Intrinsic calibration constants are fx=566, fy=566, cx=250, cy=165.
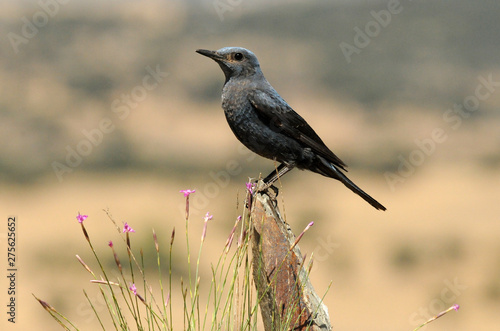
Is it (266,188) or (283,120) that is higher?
(283,120)

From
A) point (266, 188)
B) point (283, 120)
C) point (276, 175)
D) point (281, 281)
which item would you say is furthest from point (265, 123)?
point (281, 281)

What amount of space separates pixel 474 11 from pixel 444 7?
1410 mm

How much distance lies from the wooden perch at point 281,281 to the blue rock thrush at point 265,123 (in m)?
0.62

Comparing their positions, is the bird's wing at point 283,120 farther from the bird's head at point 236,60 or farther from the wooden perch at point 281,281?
the wooden perch at point 281,281

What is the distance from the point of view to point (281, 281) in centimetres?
410

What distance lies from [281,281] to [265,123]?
1405 mm

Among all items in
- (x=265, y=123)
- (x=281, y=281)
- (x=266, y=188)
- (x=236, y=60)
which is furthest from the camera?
(x=236, y=60)

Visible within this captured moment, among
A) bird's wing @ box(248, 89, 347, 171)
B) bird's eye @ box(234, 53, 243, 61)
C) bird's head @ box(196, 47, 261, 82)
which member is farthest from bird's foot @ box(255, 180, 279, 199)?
bird's eye @ box(234, 53, 243, 61)

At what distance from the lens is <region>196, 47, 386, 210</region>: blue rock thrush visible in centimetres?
476

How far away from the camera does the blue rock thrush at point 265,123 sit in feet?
15.6

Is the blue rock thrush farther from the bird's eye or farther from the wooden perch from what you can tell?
the wooden perch

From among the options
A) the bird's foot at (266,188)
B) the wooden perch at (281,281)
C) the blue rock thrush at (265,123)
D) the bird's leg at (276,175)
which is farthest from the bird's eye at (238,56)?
the wooden perch at (281,281)

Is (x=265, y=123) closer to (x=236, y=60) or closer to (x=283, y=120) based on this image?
(x=283, y=120)

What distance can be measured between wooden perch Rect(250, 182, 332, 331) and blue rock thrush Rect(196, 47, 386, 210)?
62 cm
